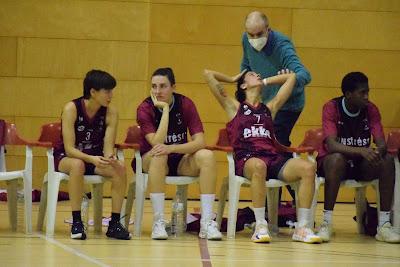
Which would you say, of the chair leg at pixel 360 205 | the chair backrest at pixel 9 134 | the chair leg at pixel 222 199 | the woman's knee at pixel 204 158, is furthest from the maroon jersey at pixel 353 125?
the chair backrest at pixel 9 134

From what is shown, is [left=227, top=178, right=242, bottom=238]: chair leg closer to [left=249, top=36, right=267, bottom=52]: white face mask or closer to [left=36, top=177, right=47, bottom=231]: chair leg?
[left=249, top=36, right=267, bottom=52]: white face mask

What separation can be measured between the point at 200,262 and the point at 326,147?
79.0 inches

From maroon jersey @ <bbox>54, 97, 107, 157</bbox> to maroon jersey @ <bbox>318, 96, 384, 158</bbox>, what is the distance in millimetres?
1737

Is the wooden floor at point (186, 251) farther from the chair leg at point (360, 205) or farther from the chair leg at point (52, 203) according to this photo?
the chair leg at point (360, 205)

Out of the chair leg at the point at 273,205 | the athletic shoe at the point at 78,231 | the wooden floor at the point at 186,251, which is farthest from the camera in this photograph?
the chair leg at the point at 273,205

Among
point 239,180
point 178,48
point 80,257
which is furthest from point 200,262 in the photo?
point 178,48

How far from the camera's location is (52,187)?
22.5 feet

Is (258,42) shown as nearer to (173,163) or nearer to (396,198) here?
(173,163)

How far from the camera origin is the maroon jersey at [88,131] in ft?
22.8

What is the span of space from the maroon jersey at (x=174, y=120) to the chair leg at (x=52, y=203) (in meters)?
0.72

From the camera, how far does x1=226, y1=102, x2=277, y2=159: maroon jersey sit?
7.00 m

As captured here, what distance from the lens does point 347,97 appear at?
7277 mm

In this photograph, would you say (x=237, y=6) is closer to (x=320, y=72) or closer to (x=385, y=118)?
(x=320, y=72)

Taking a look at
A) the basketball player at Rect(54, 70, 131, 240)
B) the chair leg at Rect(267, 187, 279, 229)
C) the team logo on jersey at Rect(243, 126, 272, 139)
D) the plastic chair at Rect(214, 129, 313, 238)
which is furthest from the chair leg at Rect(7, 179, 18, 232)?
the chair leg at Rect(267, 187, 279, 229)
